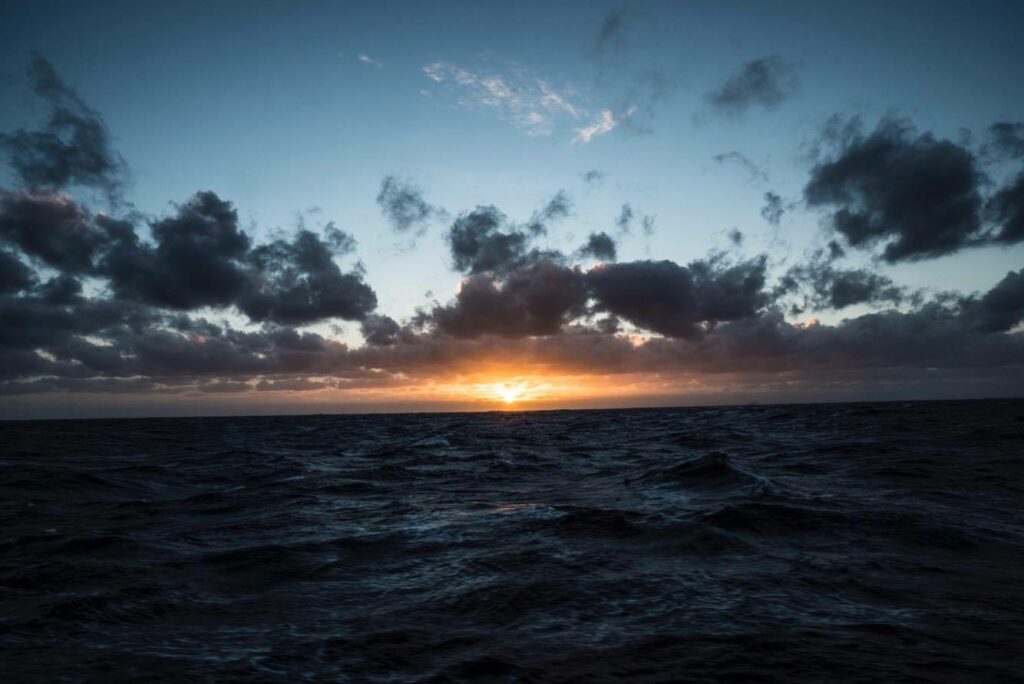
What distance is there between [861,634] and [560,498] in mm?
11322

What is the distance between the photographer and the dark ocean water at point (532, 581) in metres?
6.57

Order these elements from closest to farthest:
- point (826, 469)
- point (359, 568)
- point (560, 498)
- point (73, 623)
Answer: point (73, 623) → point (359, 568) → point (560, 498) → point (826, 469)

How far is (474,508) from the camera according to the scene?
16750mm

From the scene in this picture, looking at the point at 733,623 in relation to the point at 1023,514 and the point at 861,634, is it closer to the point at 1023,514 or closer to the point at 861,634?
the point at 861,634

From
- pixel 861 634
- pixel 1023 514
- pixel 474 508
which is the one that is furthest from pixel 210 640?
pixel 1023 514

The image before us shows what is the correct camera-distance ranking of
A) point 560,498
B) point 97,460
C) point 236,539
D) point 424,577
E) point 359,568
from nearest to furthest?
point 424,577, point 359,568, point 236,539, point 560,498, point 97,460

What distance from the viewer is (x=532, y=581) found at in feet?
31.0

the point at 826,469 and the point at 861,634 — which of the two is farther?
the point at 826,469

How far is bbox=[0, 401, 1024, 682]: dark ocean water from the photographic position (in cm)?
657

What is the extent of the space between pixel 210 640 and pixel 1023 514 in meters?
16.9

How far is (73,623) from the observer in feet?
26.2

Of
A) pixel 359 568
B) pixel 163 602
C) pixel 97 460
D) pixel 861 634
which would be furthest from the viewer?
pixel 97 460

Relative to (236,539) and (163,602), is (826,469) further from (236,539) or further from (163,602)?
(163,602)

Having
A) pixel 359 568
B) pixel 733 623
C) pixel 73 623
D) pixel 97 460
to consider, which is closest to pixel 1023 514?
pixel 733 623
